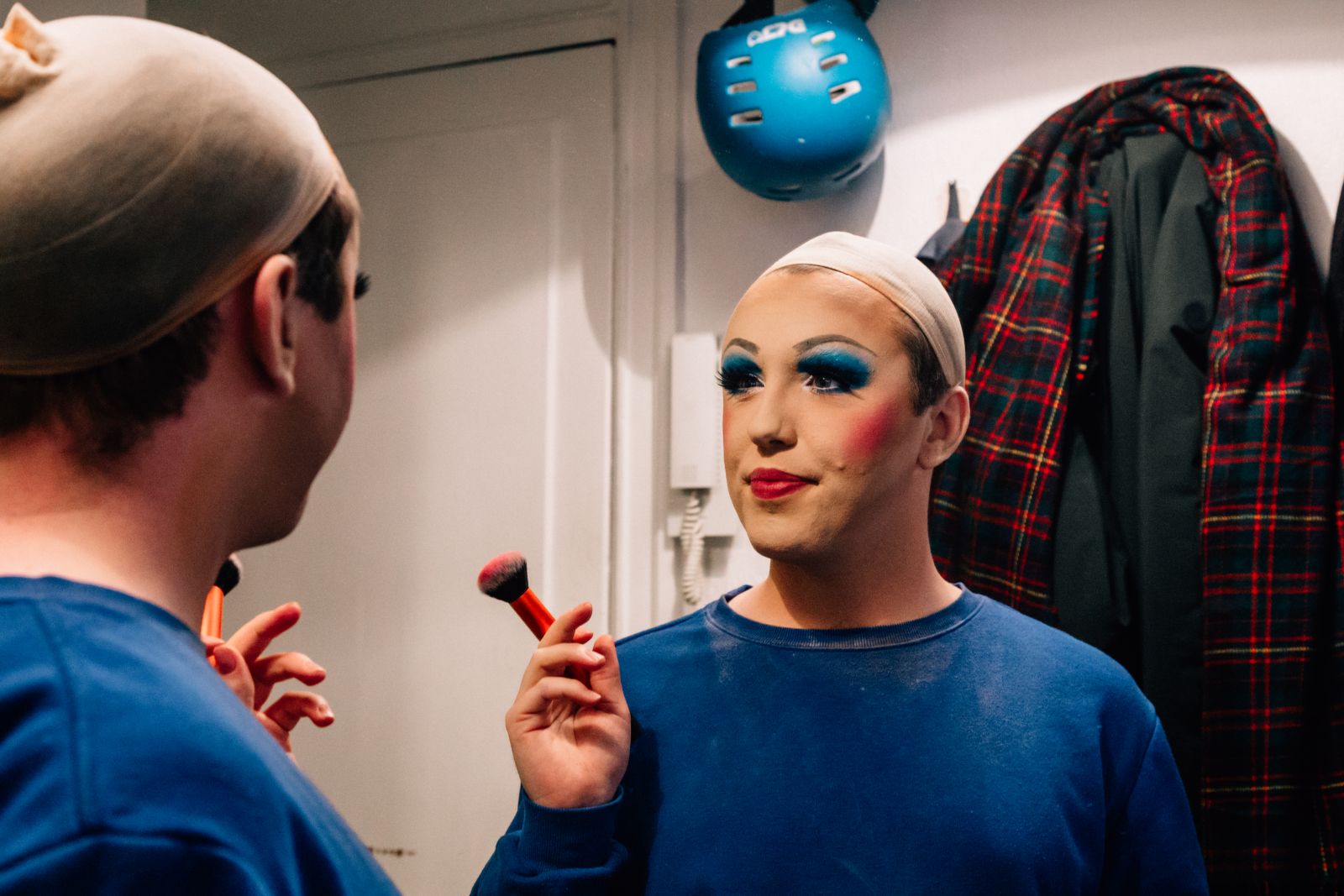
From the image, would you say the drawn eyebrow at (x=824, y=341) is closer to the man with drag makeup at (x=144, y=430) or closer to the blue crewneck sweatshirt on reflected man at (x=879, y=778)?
Answer: the blue crewneck sweatshirt on reflected man at (x=879, y=778)

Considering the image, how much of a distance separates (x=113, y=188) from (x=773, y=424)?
0.66 metres

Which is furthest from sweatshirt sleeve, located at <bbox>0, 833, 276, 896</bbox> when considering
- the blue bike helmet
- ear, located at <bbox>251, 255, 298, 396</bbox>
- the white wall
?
the white wall

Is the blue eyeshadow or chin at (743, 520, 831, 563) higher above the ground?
the blue eyeshadow

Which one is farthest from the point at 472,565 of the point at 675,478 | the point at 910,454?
the point at 910,454

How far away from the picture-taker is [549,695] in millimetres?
967

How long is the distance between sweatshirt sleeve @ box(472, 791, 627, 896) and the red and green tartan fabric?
0.90 meters

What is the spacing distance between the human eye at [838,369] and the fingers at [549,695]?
0.36m

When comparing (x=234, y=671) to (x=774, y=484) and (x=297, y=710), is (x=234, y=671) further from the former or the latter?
(x=774, y=484)

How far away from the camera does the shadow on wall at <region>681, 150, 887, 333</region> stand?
2.12 m

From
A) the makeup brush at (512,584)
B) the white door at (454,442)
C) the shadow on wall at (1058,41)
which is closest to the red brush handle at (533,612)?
the makeup brush at (512,584)

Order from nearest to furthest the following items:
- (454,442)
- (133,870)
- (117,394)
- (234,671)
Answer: (133,870)
(117,394)
(234,671)
(454,442)

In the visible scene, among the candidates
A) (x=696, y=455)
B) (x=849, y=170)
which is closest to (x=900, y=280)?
(x=849, y=170)

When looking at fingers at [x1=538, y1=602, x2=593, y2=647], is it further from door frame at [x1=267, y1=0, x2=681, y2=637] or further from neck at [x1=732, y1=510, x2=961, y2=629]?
door frame at [x1=267, y1=0, x2=681, y2=637]

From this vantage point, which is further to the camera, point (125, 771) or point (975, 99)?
point (975, 99)
